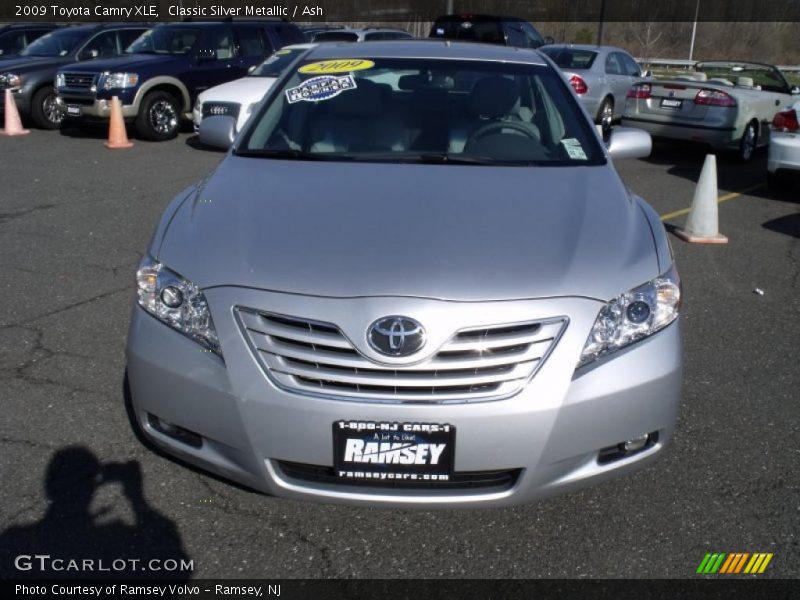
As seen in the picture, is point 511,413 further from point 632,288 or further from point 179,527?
point 179,527

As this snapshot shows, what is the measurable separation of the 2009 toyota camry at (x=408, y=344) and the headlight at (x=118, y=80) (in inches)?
391

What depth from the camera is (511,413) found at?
2.51 metres

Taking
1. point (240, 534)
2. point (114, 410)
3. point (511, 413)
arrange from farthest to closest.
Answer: point (114, 410)
point (240, 534)
point (511, 413)

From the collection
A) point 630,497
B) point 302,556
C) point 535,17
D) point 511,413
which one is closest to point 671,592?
point 630,497

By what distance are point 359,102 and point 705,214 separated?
410 centimetres

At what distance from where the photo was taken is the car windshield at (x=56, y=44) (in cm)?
1485

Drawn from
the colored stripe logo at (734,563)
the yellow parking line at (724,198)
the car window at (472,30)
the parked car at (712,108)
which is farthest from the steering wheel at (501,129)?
the car window at (472,30)

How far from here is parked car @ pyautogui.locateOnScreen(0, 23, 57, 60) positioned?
16.4 m

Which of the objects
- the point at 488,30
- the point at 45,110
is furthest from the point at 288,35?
the point at 45,110

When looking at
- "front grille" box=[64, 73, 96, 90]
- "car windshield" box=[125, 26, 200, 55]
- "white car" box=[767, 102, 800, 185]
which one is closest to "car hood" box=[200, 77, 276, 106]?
"front grille" box=[64, 73, 96, 90]

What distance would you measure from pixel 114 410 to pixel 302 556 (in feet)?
4.65

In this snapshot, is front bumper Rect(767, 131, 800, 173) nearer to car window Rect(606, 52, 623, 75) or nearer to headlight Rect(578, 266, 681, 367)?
car window Rect(606, 52, 623, 75)

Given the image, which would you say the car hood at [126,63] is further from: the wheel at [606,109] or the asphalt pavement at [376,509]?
the asphalt pavement at [376,509]

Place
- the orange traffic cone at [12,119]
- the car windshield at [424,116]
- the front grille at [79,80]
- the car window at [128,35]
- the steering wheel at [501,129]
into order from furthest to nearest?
the car window at [128,35]
the orange traffic cone at [12,119]
the front grille at [79,80]
the steering wheel at [501,129]
the car windshield at [424,116]
